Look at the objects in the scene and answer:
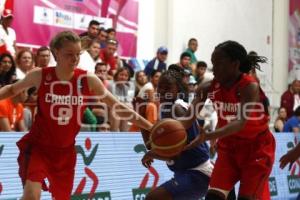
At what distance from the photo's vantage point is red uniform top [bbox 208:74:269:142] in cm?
517

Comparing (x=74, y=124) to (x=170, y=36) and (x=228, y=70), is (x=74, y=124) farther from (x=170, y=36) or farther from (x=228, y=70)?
(x=170, y=36)

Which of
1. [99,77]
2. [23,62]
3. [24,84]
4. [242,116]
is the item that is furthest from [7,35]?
[242,116]

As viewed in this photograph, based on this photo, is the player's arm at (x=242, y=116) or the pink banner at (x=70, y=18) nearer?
the player's arm at (x=242, y=116)

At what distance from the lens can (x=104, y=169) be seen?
25.4ft

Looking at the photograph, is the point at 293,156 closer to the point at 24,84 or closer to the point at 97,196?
the point at 24,84

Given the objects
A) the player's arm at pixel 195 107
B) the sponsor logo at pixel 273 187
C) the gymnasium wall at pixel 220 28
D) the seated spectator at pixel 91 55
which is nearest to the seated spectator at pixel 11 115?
the seated spectator at pixel 91 55

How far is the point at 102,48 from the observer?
1135cm

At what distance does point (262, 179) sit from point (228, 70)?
38.3 inches

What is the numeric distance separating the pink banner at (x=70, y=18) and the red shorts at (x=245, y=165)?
6968 mm

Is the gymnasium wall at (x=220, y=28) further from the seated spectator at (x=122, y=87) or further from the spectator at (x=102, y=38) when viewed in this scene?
the seated spectator at (x=122, y=87)

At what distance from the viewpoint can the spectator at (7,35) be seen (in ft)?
32.4

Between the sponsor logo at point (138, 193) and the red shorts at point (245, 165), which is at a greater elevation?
the red shorts at point (245, 165)

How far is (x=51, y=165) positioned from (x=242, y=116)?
1.65 m

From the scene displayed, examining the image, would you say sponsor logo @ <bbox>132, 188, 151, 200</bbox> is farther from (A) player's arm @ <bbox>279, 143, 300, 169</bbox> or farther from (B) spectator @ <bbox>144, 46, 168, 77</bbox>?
(B) spectator @ <bbox>144, 46, 168, 77</bbox>
